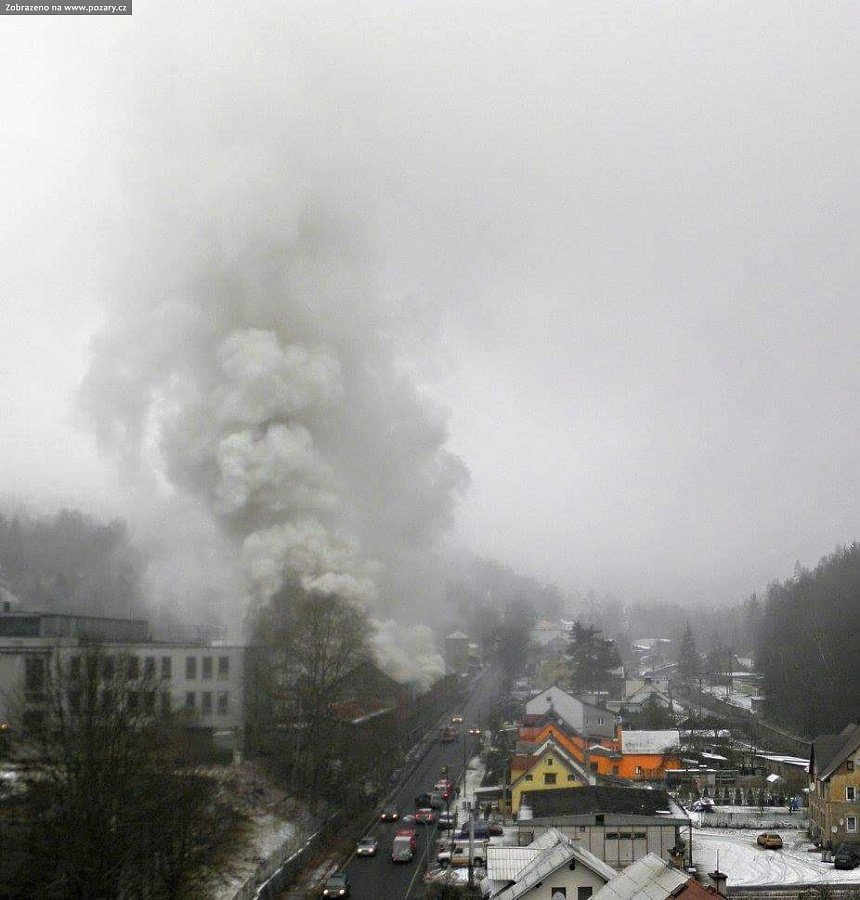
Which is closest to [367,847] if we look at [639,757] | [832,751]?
[832,751]

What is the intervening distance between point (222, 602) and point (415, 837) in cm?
1476

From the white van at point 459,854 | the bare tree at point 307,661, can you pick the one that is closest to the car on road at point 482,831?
the white van at point 459,854

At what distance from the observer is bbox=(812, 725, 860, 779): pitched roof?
2673cm

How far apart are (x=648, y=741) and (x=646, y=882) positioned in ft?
84.6

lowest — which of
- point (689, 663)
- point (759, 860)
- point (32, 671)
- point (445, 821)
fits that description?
point (759, 860)

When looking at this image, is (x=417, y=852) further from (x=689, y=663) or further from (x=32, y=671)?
(x=689, y=663)

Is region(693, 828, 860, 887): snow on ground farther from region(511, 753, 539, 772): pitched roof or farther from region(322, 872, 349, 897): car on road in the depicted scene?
region(322, 872, 349, 897): car on road

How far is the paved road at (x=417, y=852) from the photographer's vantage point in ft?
63.0

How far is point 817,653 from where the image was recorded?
181 ft

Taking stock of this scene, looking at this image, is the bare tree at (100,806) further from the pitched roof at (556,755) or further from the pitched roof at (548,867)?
A: the pitched roof at (556,755)

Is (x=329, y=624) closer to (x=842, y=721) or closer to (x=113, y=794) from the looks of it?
(x=113, y=794)

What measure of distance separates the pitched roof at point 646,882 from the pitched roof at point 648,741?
2421cm

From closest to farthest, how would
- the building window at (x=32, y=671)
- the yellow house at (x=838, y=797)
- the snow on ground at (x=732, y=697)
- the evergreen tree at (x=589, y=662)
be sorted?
the building window at (x=32, y=671)
the yellow house at (x=838, y=797)
the evergreen tree at (x=589, y=662)
the snow on ground at (x=732, y=697)

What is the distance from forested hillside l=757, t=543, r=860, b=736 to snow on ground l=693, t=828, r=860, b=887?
19908 millimetres
